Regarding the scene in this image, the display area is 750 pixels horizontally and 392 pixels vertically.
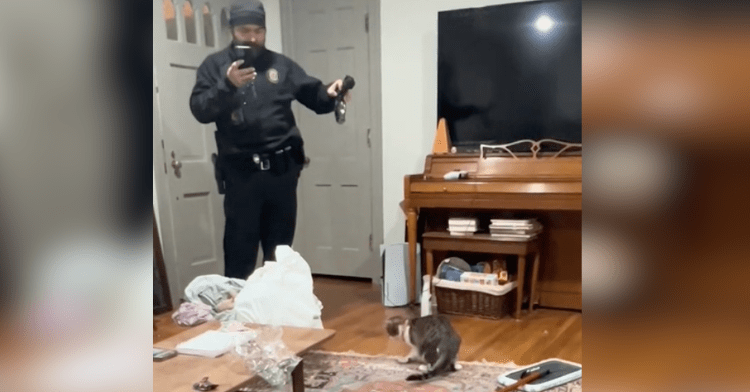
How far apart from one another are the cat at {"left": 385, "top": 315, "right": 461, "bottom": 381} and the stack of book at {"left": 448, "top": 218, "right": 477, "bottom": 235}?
2.48 ft

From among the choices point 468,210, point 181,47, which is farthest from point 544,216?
point 181,47

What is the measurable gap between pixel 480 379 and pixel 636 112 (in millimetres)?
1685

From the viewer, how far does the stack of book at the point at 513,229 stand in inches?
96.9

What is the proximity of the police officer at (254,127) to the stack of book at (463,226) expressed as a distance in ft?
2.69

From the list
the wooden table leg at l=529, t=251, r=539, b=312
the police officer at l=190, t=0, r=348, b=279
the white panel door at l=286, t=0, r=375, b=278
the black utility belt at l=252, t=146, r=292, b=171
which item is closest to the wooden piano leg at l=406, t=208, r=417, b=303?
the white panel door at l=286, t=0, r=375, b=278

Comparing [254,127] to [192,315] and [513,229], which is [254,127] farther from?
[513,229]

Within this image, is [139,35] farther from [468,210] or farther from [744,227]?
[468,210]

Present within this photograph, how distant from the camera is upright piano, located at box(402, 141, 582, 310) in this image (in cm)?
242

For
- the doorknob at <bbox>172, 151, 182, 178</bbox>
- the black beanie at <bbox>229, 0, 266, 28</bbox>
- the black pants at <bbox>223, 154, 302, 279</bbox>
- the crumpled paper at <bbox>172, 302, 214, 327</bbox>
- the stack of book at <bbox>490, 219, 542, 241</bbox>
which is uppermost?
the black beanie at <bbox>229, 0, 266, 28</bbox>

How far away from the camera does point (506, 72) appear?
2.65m

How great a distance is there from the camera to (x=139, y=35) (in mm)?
299

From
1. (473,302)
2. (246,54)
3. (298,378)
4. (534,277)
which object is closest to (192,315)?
(298,378)

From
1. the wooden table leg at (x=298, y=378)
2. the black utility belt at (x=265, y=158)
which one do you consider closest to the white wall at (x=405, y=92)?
the black utility belt at (x=265, y=158)

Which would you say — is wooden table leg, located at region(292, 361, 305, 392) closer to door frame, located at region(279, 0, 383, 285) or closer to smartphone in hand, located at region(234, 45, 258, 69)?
smartphone in hand, located at region(234, 45, 258, 69)
